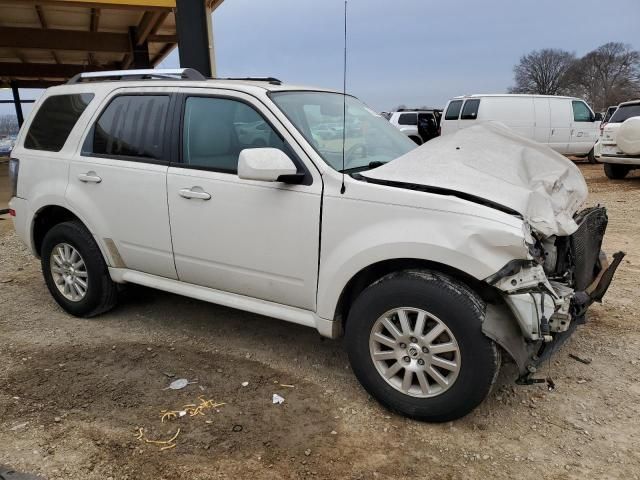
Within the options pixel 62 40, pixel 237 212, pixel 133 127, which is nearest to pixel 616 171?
pixel 237 212

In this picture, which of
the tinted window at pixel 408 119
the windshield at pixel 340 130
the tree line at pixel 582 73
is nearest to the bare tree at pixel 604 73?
the tree line at pixel 582 73

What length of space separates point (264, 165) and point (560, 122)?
1503 cm

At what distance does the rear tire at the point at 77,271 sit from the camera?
13.7ft

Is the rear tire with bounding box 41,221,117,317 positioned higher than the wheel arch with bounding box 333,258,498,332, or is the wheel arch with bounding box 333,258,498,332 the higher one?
the wheel arch with bounding box 333,258,498,332

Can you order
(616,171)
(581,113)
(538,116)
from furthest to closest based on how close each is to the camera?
(581,113) → (538,116) → (616,171)

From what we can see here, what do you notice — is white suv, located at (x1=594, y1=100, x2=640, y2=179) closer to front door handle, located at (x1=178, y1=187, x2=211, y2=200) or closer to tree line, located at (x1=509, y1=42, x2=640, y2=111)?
front door handle, located at (x1=178, y1=187, x2=211, y2=200)

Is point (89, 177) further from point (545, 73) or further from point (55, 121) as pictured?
point (545, 73)

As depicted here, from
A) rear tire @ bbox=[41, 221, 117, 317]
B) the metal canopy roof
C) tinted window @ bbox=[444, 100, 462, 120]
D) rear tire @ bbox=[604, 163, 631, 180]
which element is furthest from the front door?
tinted window @ bbox=[444, 100, 462, 120]

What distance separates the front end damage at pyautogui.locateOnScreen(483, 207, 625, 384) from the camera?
2572 millimetres

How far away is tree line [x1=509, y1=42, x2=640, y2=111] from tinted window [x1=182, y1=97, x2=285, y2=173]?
71.8 m

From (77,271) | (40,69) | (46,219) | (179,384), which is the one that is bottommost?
(179,384)

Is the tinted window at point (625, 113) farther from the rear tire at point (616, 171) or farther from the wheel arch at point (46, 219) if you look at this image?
the wheel arch at point (46, 219)

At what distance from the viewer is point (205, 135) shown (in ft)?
11.8

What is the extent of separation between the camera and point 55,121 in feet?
14.3
